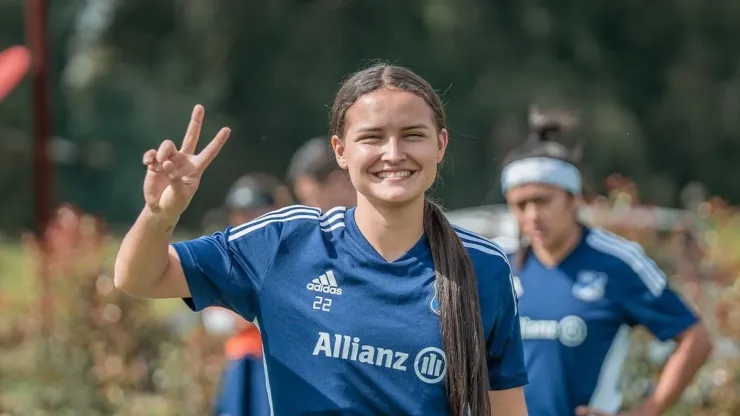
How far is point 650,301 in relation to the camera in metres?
4.96

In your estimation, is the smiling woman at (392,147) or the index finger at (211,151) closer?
the index finger at (211,151)

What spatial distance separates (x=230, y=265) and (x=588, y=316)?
6.56 feet

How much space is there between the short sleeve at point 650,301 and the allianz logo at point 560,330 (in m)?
0.21

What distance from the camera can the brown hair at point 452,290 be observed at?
322 centimetres

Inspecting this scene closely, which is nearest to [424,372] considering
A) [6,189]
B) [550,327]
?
[550,327]

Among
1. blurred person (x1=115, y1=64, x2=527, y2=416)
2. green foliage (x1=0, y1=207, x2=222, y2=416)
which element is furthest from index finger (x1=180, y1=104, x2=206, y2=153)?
green foliage (x1=0, y1=207, x2=222, y2=416)

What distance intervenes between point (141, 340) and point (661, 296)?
3631 mm

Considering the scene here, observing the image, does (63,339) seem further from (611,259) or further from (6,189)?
(6,189)

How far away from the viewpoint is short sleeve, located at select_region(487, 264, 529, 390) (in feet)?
11.1

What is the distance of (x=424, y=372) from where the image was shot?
3211 mm

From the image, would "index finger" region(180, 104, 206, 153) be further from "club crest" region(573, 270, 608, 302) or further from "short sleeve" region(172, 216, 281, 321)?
"club crest" region(573, 270, 608, 302)

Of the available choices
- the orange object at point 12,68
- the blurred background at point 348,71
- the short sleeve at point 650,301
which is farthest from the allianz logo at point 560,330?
the blurred background at point 348,71

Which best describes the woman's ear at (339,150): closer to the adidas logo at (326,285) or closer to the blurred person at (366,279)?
the blurred person at (366,279)

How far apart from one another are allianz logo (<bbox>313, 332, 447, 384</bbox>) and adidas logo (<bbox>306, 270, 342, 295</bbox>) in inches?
4.3
